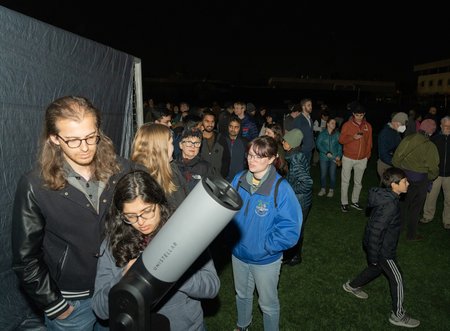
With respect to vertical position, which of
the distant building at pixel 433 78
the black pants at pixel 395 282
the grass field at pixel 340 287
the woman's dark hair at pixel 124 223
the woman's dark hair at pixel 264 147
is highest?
the distant building at pixel 433 78

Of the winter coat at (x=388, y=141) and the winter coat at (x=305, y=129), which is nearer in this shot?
the winter coat at (x=388, y=141)

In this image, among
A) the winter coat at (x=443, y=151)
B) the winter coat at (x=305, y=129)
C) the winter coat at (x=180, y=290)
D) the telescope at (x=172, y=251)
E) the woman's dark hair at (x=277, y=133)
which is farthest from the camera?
the winter coat at (x=305, y=129)

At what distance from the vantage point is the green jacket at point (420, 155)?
504cm

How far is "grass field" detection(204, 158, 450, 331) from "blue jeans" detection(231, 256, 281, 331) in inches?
21.9

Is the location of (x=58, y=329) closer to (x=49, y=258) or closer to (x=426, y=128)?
(x=49, y=258)

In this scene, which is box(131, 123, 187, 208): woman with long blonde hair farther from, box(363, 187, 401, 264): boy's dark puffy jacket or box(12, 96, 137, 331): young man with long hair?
box(363, 187, 401, 264): boy's dark puffy jacket

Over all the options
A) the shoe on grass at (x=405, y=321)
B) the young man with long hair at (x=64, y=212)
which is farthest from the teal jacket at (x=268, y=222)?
the shoe on grass at (x=405, y=321)

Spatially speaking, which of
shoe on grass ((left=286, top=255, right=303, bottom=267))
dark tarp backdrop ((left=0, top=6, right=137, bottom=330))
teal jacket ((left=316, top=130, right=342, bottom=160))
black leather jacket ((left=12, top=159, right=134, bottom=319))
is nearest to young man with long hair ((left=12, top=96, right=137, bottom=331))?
black leather jacket ((left=12, top=159, right=134, bottom=319))

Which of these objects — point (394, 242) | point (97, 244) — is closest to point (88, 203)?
point (97, 244)

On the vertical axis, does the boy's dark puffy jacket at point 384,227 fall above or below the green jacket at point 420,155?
below

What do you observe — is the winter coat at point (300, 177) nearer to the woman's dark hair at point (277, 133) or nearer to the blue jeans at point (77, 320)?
the woman's dark hair at point (277, 133)

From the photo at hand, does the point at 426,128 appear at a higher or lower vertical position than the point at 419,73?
lower

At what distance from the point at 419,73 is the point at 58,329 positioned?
280 ft

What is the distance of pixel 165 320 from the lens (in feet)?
4.36
